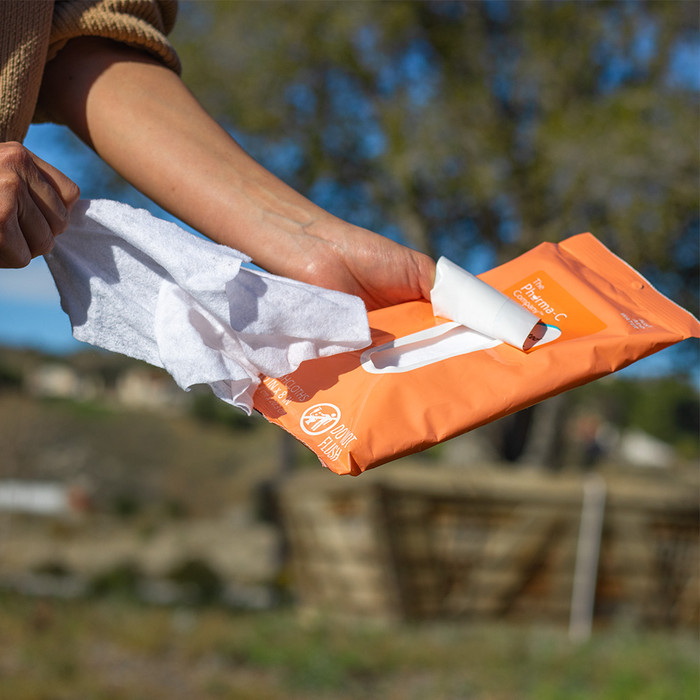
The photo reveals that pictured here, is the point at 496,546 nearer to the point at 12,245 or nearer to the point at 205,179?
the point at 205,179

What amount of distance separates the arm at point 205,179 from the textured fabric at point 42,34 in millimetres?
48

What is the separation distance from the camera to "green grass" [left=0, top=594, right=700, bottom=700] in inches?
163

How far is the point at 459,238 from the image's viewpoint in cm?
820

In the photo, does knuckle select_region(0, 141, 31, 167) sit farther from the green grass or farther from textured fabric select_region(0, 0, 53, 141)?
the green grass

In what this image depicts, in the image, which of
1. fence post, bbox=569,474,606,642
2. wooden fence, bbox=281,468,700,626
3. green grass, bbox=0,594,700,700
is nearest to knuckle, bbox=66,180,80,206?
green grass, bbox=0,594,700,700

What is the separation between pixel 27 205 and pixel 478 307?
53 centimetres

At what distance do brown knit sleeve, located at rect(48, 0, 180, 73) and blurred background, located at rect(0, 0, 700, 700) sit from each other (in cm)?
360

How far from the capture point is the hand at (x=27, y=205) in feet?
2.77

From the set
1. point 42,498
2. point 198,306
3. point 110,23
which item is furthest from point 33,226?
point 42,498

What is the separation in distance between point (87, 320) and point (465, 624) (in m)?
5.12

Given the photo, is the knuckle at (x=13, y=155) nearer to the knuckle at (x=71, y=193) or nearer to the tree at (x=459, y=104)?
the knuckle at (x=71, y=193)

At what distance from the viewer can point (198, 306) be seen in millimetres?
975

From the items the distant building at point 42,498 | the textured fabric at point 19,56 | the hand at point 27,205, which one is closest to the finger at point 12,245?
the hand at point 27,205

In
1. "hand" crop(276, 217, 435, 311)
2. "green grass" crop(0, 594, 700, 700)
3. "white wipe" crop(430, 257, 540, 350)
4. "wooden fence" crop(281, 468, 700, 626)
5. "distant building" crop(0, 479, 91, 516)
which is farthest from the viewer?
"distant building" crop(0, 479, 91, 516)
